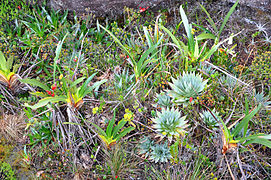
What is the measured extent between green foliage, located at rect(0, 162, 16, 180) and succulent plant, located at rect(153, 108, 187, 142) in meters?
1.30

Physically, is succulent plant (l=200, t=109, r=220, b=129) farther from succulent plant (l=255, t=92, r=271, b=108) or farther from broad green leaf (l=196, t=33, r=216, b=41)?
broad green leaf (l=196, t=33, r=216, b=41)

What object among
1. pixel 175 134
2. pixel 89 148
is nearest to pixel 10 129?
pixel 89 148

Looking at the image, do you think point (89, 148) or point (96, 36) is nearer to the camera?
point (89, 148)

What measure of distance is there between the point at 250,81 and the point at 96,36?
1.78 m

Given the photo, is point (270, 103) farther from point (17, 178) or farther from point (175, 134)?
point (17, 178)

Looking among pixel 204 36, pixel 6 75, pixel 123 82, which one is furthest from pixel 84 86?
pixel 204 36

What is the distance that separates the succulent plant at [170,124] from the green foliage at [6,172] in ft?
4.27

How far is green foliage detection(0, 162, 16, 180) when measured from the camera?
1914 mm

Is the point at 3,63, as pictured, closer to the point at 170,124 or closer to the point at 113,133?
the point at 113,133

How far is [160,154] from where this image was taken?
190cm

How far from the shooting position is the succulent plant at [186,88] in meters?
2.05

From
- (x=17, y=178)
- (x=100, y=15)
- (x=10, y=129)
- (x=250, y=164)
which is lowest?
(x=17, y=178)

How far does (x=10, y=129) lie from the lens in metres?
2.07

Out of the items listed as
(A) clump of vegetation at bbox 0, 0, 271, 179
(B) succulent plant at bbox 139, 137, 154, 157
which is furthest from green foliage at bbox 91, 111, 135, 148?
(B) succulent plant at bbox 139, 137, 154, 157
